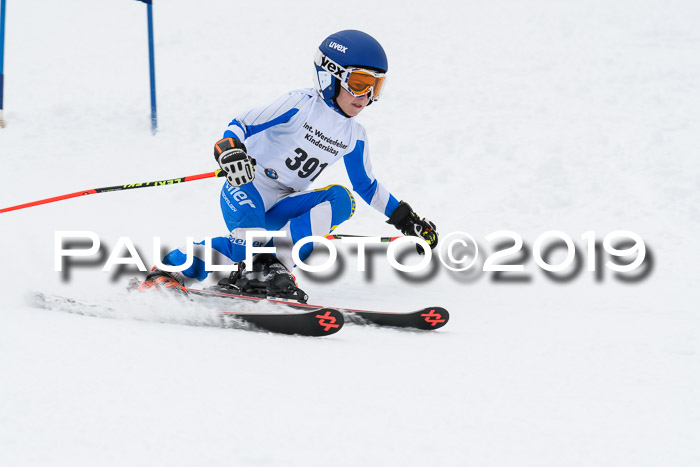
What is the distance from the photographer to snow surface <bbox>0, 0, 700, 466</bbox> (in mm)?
1972

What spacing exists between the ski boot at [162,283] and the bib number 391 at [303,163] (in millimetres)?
907

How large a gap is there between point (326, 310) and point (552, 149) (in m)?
4.92

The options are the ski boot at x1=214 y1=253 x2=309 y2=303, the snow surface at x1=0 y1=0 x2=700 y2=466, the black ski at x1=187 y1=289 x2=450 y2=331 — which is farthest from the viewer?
the ski boot at x1=214 y1=253 x2=309 y2=303

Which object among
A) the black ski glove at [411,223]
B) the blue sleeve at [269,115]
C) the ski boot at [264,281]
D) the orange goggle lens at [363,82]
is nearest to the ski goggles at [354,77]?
the orange goggle lens at [363,82]

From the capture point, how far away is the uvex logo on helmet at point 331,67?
Answer: 373 centimetres

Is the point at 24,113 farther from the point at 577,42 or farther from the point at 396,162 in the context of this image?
the point at 577,42

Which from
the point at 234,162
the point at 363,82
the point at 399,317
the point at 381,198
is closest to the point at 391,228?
the point at 381,198

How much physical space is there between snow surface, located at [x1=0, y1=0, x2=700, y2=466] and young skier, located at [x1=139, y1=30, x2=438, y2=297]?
650mm

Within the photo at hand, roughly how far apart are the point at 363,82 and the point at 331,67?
0.19 meters

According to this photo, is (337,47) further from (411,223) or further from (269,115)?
(411,223)

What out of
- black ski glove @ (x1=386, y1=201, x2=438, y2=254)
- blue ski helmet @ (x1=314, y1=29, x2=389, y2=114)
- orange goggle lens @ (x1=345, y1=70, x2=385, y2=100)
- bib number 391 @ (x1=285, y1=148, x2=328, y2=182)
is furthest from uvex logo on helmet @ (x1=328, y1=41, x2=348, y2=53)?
black ski glove @ (x1=386, y1=201, x2=438, y2=254)

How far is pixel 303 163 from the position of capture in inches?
159

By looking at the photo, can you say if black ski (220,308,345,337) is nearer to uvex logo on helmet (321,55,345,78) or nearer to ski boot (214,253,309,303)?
ski boot (214,253,309,303)

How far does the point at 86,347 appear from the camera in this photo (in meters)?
2.52
